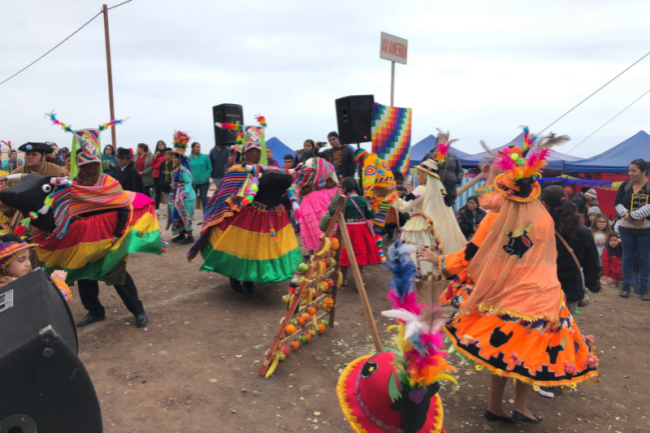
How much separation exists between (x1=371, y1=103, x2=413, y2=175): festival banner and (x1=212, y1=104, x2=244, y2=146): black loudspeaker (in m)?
2.40

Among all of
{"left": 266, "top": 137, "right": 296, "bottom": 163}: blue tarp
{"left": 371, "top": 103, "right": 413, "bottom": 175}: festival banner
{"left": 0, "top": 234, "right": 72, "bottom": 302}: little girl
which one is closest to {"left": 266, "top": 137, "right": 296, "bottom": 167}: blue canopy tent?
{"left": 266, "top": 137, "right": 296, "bottom": 163}: blue tarp

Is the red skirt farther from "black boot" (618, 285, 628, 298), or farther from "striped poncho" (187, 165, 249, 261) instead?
"black boot" (618, 285, 628, 298)

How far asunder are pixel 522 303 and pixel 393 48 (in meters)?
6.94

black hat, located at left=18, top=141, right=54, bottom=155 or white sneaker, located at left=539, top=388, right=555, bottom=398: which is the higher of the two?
black hat, located at left=18, top=141, right=54, bottom=155

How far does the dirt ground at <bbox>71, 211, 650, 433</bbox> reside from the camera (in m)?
3.36

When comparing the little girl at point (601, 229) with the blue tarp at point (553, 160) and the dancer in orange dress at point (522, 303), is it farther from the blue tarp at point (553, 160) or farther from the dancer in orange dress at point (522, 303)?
the dancer in orange dress at point (522, 303)

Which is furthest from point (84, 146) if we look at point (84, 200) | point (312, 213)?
point (312, 213)

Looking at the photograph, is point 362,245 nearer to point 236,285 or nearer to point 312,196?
point 312,196

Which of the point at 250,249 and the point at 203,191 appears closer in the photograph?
the point at 250,249

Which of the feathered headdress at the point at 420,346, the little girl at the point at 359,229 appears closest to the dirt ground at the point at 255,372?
the little girl at the point at 359,229

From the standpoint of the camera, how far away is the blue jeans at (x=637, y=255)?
6.09 metres

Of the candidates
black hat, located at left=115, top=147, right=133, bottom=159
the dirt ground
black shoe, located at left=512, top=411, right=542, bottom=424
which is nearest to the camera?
black shoe, located at left=512, top=411, right=542, bottom=424

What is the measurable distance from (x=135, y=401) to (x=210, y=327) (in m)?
1.52

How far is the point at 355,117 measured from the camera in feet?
24.6
